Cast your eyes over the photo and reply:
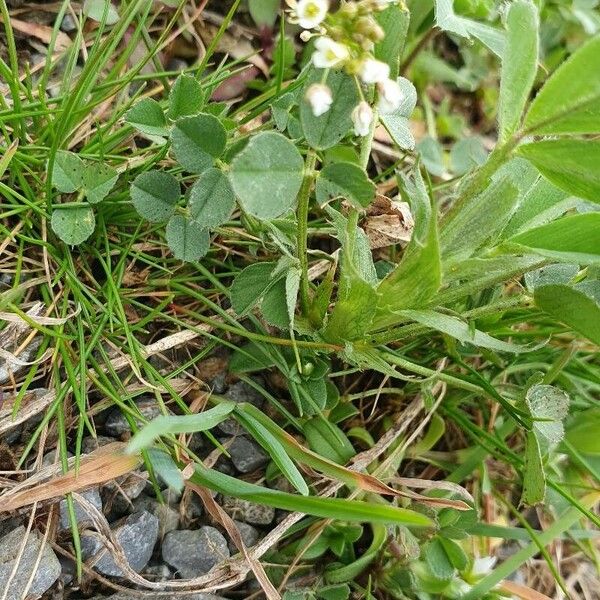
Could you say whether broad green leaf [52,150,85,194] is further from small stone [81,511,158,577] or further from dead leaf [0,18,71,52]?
small stone [81,511,158,577]

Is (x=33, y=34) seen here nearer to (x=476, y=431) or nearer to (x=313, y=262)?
(x=313, y=262)

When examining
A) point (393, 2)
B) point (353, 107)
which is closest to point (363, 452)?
point (353, 107)

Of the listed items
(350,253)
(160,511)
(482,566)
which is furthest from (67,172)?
(482,566)

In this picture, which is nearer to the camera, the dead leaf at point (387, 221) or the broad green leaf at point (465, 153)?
the dead leaf at point (387, 221)

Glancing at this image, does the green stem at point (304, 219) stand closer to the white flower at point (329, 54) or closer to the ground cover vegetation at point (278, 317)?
the ground cover vegetation at point (278, 317)

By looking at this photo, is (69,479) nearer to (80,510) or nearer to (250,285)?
(80,510)

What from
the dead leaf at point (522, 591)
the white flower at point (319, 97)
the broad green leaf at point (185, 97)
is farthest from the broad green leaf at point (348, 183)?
the dead leaf at point (522, 591)
